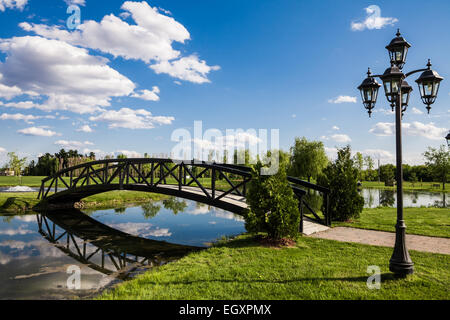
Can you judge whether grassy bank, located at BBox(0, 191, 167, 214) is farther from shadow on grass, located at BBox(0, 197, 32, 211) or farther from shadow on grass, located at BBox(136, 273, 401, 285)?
shadow on grass, located at BBox(136, 273, 401, 285)

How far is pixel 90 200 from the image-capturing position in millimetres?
24531

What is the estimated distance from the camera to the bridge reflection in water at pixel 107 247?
8.67 m

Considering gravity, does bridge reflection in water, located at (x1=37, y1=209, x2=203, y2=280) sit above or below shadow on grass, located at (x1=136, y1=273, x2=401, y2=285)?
below

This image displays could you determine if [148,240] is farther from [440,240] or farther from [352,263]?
[440,240]

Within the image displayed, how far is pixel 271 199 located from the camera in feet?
27.7

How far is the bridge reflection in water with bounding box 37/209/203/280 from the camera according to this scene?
867 cm

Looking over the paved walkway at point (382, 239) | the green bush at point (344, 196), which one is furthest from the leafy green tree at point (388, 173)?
the paved walkway at point (382, 239)

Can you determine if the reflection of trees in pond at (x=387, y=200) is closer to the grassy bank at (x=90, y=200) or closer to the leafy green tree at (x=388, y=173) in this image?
the grassy bank at (x=90, y=200)

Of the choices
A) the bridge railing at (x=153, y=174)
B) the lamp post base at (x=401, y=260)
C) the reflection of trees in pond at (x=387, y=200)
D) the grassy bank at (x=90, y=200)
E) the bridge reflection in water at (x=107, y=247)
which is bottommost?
the bridge reflection in water at (x=107, y=247)

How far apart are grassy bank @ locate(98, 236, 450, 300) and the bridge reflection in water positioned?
215cm

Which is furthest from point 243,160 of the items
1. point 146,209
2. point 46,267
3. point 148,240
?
point 46,267

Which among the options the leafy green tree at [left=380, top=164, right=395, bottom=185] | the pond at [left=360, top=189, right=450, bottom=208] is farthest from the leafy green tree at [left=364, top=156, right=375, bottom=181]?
the pond at [left=360, top=189, right=450, bottom=208]

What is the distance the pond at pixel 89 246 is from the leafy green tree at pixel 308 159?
92.5 feet

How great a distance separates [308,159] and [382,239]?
34.7 m
